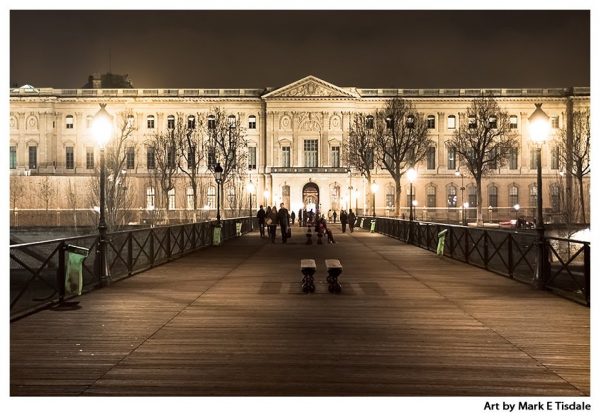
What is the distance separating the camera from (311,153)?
101438 mm

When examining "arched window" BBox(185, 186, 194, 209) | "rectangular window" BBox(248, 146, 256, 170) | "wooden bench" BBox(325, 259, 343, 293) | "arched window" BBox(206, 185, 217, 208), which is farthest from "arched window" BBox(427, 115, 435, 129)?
"wooden bench" BBox(325, 259, 343, 293)

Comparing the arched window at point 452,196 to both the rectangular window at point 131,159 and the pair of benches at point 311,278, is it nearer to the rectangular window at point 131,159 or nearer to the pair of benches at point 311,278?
the rectangular window at point 131,159

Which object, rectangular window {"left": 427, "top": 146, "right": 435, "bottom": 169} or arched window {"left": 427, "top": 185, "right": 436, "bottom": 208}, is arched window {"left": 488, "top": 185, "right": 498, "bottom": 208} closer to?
arched window {"left": 427, "top": 185, "right": 436, "bottom": 208}

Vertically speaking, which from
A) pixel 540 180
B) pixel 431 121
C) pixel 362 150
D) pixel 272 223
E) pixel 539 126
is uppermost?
pixel 431 121

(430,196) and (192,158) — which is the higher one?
(192,158)

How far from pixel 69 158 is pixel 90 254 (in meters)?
81.3

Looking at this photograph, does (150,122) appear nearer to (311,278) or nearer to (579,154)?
(579,154)

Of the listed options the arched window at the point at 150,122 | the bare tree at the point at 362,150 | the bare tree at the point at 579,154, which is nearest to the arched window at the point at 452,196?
the bare tree at the point at 579,154

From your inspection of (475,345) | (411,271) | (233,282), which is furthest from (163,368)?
(411,271)

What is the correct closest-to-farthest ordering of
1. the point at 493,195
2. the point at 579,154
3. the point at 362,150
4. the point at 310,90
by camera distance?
the point at 579,154 < the point at 362,150 < the point at 310,90 < the point at 493,195

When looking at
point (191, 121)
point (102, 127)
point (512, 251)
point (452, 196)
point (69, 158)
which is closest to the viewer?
point (102, 127)

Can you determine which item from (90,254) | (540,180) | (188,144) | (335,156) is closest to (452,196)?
(335,156)
